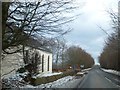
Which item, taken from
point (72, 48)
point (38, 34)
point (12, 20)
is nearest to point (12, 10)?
point (12, 20)

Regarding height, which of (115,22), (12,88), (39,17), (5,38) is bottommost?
(12,88)

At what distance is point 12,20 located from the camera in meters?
14.2

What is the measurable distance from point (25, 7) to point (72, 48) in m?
99.7

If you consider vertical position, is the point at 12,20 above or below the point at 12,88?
above

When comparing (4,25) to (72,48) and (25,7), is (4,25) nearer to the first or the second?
(25,7)

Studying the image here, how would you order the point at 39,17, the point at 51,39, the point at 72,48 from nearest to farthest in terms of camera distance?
1. the point at 39,17
2. the point at 51,39
3. the point at 72,48

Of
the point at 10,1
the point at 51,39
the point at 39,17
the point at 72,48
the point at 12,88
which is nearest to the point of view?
the point at 10,1

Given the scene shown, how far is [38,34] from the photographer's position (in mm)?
14383

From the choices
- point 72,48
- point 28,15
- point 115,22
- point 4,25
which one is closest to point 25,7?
point 28,15

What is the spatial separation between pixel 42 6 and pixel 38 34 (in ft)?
4.41

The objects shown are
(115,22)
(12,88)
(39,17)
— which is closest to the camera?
(39,17)

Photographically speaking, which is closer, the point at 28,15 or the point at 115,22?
the point at 28,15

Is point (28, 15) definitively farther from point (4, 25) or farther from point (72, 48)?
point (72, 48)

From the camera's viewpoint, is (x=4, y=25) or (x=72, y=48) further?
(x=72, y=48)
